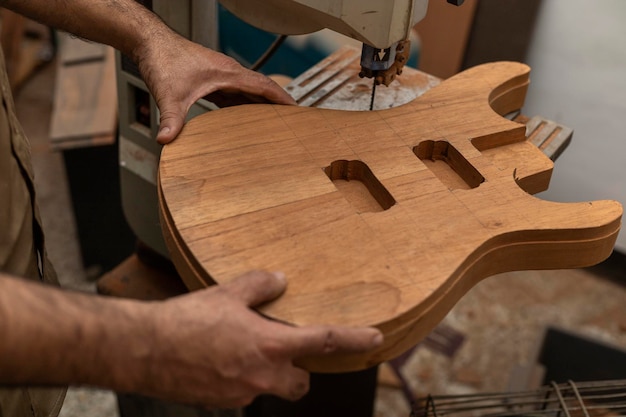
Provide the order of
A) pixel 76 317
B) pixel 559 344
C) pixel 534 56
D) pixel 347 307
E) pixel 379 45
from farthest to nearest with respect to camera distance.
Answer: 1. pixel 534 56
2. pixel 559 344
3. pixel 379 45
4. pixel 347 307
5. pixel 76 317

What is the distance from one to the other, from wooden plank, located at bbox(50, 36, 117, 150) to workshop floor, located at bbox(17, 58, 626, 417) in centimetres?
52

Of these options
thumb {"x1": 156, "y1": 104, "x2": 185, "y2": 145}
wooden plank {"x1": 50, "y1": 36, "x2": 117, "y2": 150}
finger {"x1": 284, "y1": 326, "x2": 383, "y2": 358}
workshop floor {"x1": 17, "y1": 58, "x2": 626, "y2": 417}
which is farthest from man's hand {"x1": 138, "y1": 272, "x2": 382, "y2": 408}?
wooden plank {"x1": 50, "y1": 36, "x2": 117, "y2": 150}

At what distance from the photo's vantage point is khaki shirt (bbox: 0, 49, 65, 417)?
816 millimetres

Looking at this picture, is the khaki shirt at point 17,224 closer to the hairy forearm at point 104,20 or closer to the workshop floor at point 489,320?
the hairy forearm at point 104,20

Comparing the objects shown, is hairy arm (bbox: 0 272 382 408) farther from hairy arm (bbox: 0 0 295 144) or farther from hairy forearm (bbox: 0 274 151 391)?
hairy arm (bbox: 0 0 295 144)

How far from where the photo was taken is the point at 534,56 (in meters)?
2.16

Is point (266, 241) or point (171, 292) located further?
point (171, 292)

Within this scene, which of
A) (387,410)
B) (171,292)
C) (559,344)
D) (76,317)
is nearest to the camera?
(76,317)

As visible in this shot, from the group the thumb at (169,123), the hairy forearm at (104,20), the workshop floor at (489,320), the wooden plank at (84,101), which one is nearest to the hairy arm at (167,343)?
the thumb at (169,123)

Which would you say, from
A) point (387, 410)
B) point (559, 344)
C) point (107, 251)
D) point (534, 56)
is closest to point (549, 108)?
point (534, 56)

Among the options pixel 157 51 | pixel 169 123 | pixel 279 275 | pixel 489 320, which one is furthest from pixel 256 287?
pixel 489 320

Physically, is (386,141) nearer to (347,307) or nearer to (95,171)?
(347,307)

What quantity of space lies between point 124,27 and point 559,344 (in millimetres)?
1419

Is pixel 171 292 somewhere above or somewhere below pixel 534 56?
below
